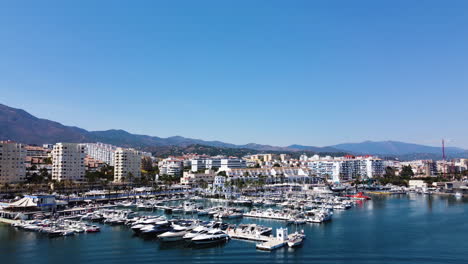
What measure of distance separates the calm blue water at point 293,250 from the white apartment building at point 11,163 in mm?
24232

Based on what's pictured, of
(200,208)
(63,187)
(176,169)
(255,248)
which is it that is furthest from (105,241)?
(176,169)

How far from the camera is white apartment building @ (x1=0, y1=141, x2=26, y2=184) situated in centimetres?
4672

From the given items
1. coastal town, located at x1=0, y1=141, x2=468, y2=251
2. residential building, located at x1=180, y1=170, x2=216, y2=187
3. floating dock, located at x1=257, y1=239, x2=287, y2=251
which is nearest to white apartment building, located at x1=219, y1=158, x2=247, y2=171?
coastal town, located at x1=0, y1=141, x2=468, y2=251

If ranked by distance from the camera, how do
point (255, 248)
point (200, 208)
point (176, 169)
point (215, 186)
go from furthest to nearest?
1. point (176, 169)
2. point (215, 186)
3. point (200, 208)
4. point (255, 248)

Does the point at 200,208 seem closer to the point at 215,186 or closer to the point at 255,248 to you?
the point at 255,248

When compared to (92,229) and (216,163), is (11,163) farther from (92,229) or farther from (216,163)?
(216,163)

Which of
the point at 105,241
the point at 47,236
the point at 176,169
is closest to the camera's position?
the point at 105,241

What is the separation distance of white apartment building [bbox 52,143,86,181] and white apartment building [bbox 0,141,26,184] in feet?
15.0

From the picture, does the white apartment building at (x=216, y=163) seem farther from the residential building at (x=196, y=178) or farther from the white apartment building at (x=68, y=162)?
the white apartment building at (x=68, y=162)

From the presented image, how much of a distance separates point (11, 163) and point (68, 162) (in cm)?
747

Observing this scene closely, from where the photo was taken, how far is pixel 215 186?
57.8 meters

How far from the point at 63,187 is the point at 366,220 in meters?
36.5

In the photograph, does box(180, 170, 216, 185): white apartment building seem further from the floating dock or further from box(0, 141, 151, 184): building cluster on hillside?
the floating dock

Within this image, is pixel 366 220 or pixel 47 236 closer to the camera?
pixel 47 236
